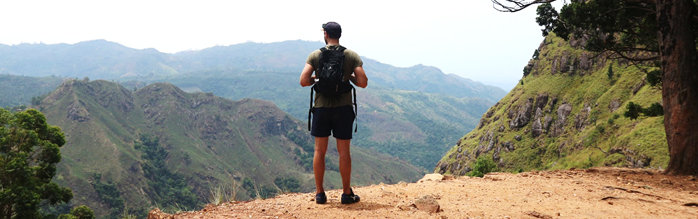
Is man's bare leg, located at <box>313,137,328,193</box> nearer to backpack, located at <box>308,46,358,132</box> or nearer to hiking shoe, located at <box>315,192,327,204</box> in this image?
hiking shoe, located at <box>315,192,327,204</box>

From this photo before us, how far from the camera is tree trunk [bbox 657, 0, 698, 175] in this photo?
8.91 m

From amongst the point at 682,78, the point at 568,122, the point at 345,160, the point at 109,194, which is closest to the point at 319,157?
the point at 345,160

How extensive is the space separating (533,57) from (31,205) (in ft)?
356

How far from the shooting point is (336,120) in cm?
623

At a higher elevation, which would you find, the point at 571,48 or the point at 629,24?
the point at 571,48

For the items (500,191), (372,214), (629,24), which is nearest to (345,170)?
(372,214)

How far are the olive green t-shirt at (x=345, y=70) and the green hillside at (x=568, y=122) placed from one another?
41.0m

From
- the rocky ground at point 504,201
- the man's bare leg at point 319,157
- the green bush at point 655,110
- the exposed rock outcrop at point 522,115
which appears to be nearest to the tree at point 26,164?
the rocky ground at point 504,201

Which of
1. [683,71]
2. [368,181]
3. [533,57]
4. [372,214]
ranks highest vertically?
[533,57]

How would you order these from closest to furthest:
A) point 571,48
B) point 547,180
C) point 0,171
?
point 547,180, point 0,171, point 571,48

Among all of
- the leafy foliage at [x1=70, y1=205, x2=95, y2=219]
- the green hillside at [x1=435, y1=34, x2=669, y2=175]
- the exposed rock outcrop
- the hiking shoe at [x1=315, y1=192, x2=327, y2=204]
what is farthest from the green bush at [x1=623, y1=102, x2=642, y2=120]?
the exposed rock outcrop

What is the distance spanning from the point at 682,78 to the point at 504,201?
5.76m

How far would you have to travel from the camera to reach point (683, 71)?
29.3ft

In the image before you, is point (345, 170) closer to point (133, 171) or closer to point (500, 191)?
point (500, 191)
